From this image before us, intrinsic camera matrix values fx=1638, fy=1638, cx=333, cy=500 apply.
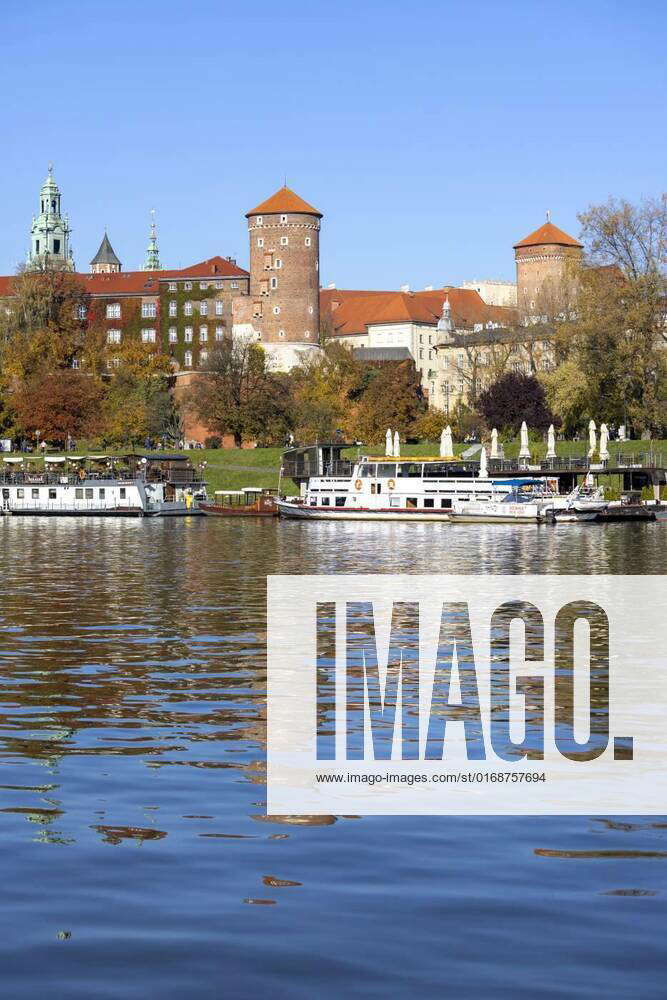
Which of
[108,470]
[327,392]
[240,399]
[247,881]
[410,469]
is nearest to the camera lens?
[247,881]

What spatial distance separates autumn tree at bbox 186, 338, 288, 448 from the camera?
114875 millimetres

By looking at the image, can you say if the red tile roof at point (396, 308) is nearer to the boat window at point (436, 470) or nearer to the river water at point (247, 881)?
the boat window at point (436, 470)

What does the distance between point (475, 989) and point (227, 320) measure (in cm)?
14408

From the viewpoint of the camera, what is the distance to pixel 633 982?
8008mm

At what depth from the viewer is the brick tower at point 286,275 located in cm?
14612

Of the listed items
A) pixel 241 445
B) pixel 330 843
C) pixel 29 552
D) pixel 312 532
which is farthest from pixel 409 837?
pixel 241 445

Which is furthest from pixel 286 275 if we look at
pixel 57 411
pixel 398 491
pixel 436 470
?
pixel 398 491

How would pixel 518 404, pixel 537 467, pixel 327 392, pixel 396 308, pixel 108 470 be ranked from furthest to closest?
pixel 396 308, pixel 327 392, pixel 518 404, pixel 108 470, pixel 537 467

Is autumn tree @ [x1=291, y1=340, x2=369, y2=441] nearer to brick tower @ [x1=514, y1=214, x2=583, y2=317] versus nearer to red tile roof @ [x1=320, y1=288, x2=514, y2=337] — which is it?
brick tower @ [x1=514, y1=214, x2=583, y2=317]

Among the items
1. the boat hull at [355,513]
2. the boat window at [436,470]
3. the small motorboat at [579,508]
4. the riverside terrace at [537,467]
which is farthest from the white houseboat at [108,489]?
the small motorboat at [579,508]

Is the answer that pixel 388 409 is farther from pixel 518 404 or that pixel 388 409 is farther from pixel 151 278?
pixel 151 278

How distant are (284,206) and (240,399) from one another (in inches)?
1412

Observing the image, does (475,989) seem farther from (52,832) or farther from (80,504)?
(80,504)

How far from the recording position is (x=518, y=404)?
104m
